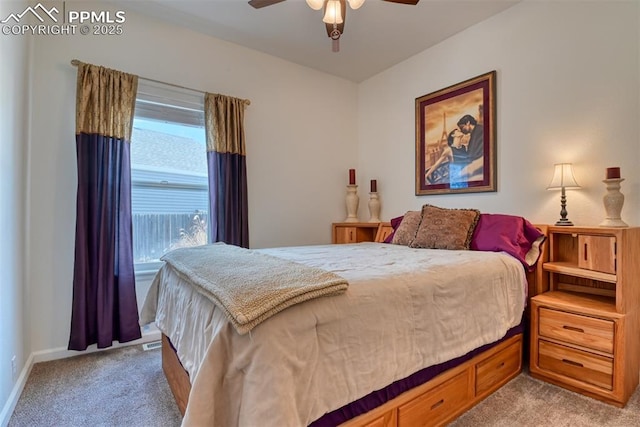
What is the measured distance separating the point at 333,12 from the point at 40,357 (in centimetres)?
A: 326

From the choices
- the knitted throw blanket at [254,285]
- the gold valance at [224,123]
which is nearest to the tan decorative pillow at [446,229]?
the knitted throw blanket at [254,285]

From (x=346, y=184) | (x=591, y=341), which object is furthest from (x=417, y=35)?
(x=591, y=341)

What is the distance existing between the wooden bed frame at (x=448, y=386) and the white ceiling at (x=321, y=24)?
2.07m

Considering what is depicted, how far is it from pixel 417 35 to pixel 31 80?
331 centimetres

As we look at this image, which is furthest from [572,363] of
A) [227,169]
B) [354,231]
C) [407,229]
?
[227,169]

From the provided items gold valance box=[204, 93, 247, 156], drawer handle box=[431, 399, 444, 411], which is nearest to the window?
gold valance box=[204, 93, 247, 156]

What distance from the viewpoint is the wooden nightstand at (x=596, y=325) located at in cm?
176

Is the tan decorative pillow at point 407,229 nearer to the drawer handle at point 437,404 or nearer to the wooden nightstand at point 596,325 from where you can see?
the wooden nightstand at point 596,325

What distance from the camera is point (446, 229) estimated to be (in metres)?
2.49

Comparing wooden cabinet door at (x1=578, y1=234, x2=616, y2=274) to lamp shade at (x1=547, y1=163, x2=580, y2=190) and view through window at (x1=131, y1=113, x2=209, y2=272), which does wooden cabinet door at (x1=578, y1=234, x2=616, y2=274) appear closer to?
lamp shade at (x1=547, y1=163, x2=580, y2=190)

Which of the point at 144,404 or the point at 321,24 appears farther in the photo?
the point at 321,24

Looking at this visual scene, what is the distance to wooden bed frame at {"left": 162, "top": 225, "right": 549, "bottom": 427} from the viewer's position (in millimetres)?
1338

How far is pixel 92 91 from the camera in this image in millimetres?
2412

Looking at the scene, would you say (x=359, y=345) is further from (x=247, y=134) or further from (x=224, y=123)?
(x=247, y=134)
